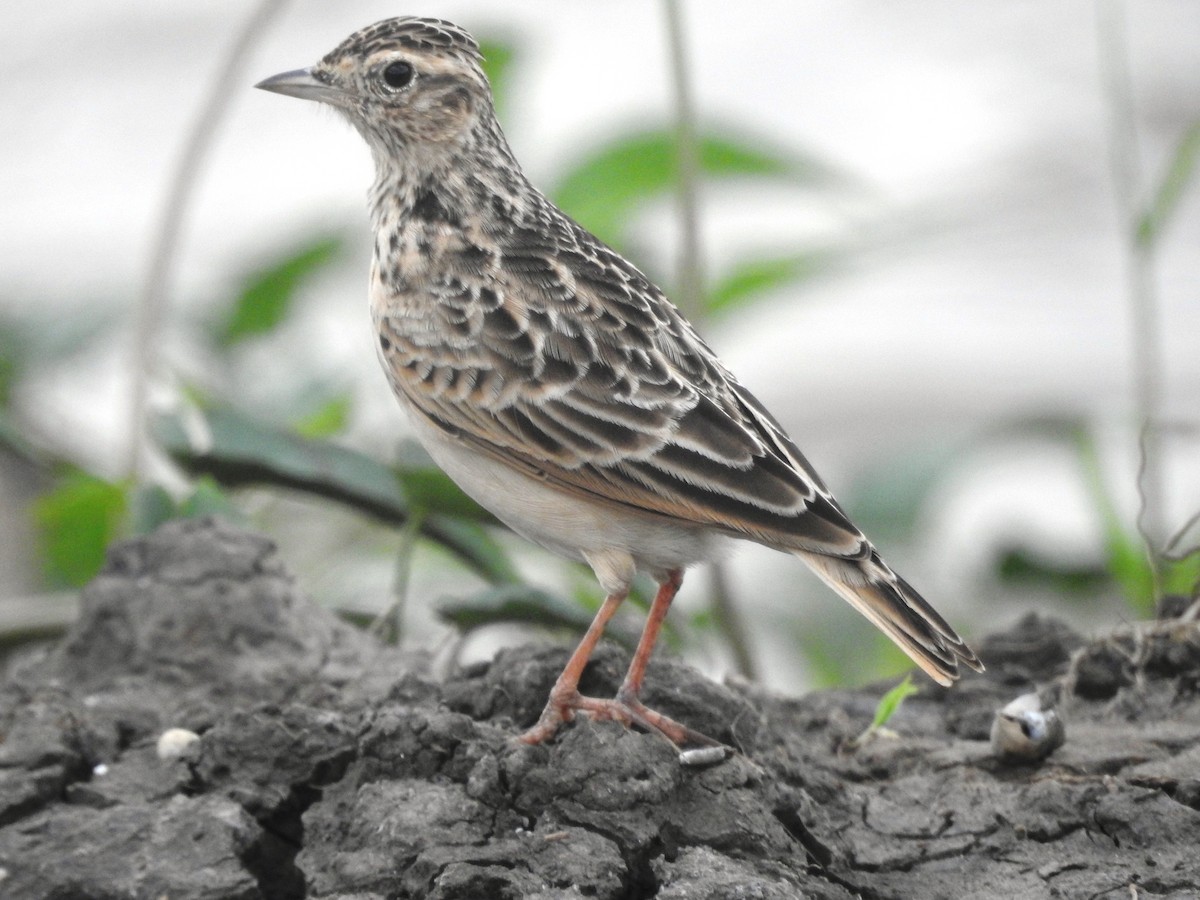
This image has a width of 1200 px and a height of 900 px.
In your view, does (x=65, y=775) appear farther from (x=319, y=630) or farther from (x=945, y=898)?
(x=945, y=898)

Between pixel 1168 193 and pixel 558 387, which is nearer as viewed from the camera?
pixel 558 387

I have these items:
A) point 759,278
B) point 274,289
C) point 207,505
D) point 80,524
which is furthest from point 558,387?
point 274,289

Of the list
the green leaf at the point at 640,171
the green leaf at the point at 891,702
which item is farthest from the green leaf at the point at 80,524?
the green leaf at the point at 891,702

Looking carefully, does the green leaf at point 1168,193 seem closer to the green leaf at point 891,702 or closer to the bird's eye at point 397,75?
the green leaf at point 891,702

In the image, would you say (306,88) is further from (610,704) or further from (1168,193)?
(1168,193)

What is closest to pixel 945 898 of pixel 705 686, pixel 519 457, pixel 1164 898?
pixel 1164 898

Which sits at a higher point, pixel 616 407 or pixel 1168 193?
pixel 1168 193
